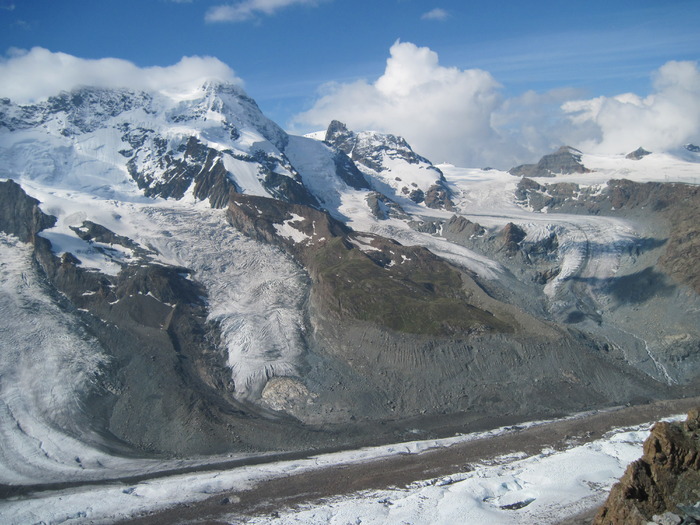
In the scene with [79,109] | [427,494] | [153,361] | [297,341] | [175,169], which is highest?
[79,109]

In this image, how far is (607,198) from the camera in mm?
179500

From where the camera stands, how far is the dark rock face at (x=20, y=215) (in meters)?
118

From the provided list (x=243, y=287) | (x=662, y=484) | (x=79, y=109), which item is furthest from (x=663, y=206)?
(x=79, y=109)

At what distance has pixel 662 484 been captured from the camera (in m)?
30.2

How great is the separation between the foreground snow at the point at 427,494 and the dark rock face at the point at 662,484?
11.7 metres

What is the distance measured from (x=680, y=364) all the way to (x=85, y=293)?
94.6 meters

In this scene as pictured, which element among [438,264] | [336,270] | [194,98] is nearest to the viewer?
[336,270]

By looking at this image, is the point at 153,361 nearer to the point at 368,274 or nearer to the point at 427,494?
the point at 368,274

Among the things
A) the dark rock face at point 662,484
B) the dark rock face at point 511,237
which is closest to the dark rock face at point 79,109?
the dark rock face at point 511,237

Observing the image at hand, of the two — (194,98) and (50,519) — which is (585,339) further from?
(194,98)

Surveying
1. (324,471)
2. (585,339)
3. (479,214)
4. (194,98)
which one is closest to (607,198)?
(479,214)

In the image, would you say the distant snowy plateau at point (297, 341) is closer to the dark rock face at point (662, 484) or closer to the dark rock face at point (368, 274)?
the dark rock face at point (368, 274)

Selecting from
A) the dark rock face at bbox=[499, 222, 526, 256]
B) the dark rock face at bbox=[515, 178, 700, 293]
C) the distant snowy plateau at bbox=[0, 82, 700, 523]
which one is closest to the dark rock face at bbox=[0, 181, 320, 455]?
the distant snowy plateau at bbox=[0, 82, 700, 523]

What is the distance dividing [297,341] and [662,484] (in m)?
63.0
